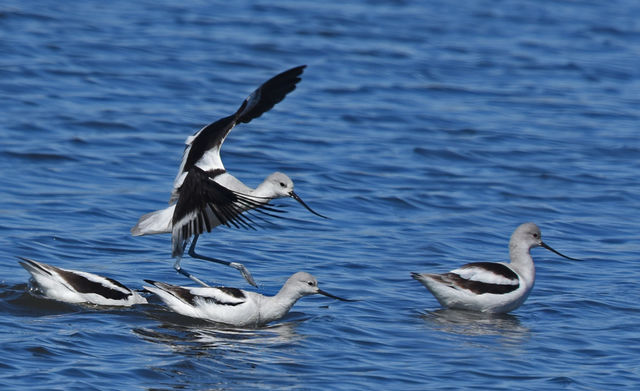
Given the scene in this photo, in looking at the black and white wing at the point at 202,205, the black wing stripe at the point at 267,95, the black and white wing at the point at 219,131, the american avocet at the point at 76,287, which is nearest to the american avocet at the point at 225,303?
the american avocet at the point at 76,287

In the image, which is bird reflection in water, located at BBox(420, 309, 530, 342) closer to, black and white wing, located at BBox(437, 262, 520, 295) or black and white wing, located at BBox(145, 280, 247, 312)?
black and white wing, located at BBox(437, 262, 520, 295)

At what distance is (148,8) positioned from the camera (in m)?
23.9

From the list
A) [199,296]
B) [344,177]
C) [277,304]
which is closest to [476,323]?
[277,304]

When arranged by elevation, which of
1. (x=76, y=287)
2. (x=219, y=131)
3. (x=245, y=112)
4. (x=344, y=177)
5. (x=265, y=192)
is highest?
(x=344, y=177)

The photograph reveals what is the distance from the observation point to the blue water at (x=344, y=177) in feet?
27.2

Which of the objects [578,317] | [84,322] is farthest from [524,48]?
[84,322]

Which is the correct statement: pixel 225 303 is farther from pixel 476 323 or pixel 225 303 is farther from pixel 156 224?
pixel 476 323

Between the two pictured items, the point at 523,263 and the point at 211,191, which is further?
the point at 523,263

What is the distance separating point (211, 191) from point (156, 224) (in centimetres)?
126

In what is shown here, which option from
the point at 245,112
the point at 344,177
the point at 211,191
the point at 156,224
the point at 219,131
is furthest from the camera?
the point at 344,177

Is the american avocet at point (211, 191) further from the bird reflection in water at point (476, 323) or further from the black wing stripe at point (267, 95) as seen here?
the bird reflection in water at point (476, 323)

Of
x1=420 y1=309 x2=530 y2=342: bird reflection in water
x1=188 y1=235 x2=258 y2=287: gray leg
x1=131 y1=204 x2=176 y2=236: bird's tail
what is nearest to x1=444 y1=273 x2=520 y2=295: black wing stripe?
x1=420 y1=309 x2=530 y2=342: bird reflection in water

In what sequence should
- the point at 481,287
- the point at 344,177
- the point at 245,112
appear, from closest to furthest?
the point at 481,287
the point at 245,112
the point at 344,177

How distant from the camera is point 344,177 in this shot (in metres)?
14.5
